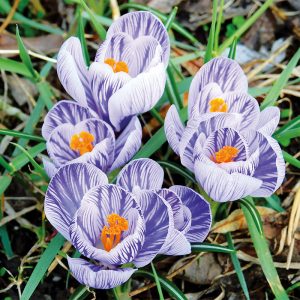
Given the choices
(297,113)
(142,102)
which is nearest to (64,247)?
(142,102)

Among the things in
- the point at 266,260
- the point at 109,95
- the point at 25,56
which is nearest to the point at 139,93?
the point at 109,95

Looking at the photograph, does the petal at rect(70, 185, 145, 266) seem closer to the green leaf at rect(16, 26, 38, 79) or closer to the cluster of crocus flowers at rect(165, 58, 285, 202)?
the cluster of crocus flowers at rect(165, 58, 285, 202)

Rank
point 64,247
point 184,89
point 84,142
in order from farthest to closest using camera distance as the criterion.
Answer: point 184,89 < point 64,247 < point 84,142

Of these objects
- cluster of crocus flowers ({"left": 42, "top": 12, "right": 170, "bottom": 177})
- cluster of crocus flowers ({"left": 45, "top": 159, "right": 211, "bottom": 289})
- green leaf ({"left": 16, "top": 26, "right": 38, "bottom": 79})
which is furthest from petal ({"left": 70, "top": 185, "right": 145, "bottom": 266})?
green leaf ({"left": 16, "top": 26, "right": 38, "bottom": 79})

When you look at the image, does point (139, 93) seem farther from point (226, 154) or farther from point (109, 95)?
point (226, 154)

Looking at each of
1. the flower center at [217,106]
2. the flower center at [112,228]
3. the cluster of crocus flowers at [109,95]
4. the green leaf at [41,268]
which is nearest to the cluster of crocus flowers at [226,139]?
the flower center at [217,106]

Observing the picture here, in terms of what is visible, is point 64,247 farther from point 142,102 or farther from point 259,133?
point 259,133

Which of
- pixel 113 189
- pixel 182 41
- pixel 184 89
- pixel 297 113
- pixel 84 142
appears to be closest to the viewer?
pixel 113 189
